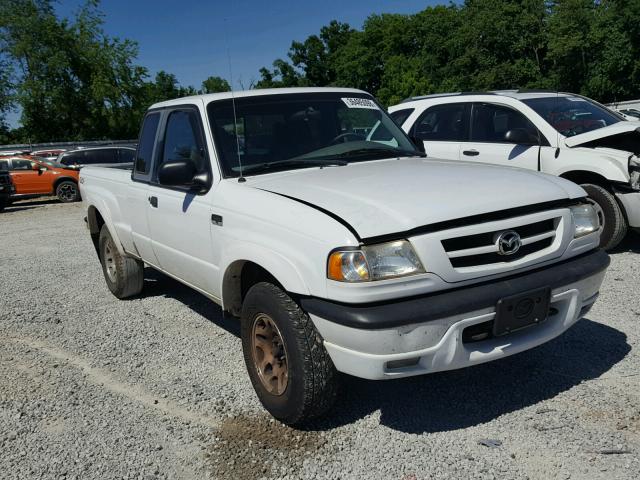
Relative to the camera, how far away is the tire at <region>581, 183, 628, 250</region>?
621 cm

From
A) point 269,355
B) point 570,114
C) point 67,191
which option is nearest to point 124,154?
point 67,191

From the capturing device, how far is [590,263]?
318cm

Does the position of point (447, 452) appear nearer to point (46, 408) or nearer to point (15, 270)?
point (46, 408)

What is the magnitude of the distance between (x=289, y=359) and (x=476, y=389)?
50.8 inches

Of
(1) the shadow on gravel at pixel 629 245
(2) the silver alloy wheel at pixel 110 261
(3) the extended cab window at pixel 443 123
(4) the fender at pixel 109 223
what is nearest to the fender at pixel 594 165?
(1) the shadow on gravel at pixel 629 245

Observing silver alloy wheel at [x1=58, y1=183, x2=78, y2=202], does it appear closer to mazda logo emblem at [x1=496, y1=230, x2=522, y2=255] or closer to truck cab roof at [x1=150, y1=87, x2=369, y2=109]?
truck cab roof at [x1=150, y1=87, x2=369, y2=109]

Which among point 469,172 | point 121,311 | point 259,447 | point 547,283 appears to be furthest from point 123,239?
point 547,283

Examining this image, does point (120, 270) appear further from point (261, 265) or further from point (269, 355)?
point (261, 265)

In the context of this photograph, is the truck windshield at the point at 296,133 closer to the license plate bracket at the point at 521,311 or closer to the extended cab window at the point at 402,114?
the license plate bracket at the point at 521,311

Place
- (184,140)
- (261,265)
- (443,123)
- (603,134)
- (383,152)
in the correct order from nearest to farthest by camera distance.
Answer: (261,265) < (383,152) < (184,140) < (603,134) < (443,123)

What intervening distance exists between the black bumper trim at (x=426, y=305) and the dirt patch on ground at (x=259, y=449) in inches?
31.2

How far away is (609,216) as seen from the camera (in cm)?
625

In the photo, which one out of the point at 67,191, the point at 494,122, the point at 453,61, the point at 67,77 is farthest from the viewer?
the point at 453,61

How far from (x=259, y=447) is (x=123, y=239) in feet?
10.1
